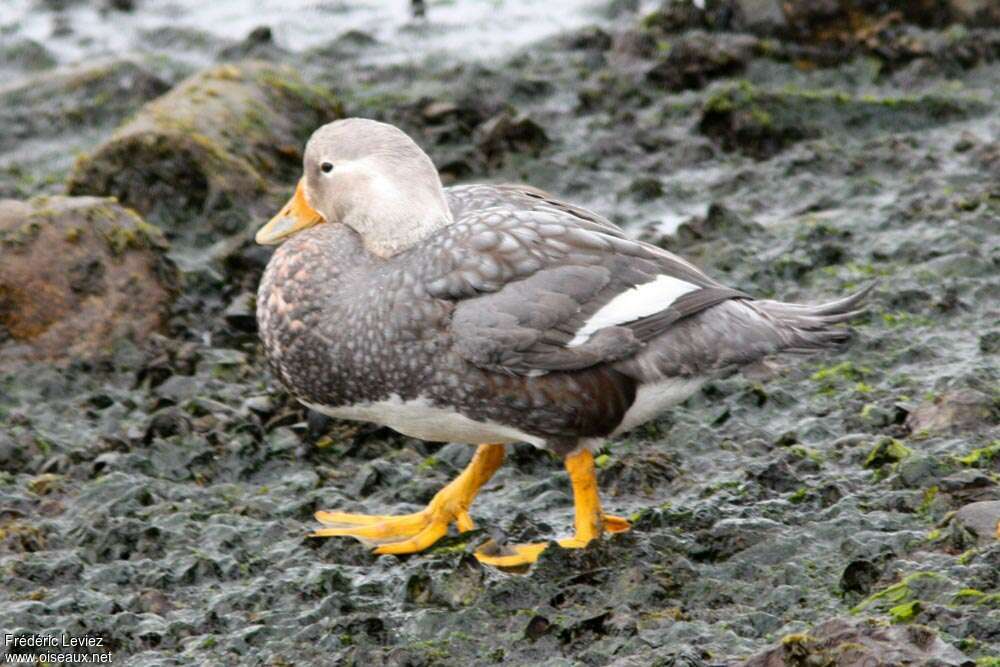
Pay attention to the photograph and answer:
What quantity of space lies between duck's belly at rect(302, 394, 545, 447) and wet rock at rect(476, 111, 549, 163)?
426 cm

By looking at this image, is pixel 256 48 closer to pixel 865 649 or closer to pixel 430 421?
pixel 430 421

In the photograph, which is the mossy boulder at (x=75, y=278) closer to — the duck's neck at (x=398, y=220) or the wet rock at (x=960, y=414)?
the duck's neck at (x=398, y=220)

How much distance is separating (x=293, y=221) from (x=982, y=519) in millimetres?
2894

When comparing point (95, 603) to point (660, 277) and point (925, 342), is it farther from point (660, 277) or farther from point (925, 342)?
point (925, 342)

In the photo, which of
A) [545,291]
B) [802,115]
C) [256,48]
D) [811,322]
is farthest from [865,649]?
[256,48]

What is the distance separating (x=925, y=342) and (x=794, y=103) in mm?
3238

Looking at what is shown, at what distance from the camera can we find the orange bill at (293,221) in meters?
6.23

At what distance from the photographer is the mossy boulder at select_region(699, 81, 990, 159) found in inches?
389

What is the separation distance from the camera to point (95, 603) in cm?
556

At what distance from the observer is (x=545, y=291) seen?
5645 millimetres

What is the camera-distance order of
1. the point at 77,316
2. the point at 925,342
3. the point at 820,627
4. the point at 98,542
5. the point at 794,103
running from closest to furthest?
the point at 820,627, the point at 98,542, the point at 925,342, the point at 77,316, the point at 794,103

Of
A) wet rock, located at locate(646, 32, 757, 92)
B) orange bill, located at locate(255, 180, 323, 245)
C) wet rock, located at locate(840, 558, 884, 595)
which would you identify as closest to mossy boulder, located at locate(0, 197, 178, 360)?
orange bill, located at locate(255, 180, 323, 245)

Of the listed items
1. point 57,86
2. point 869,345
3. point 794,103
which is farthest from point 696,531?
point 57,86

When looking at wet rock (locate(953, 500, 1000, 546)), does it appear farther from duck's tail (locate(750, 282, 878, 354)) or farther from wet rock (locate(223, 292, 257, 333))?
wet rock (locate(223, 292, 257, 333))
